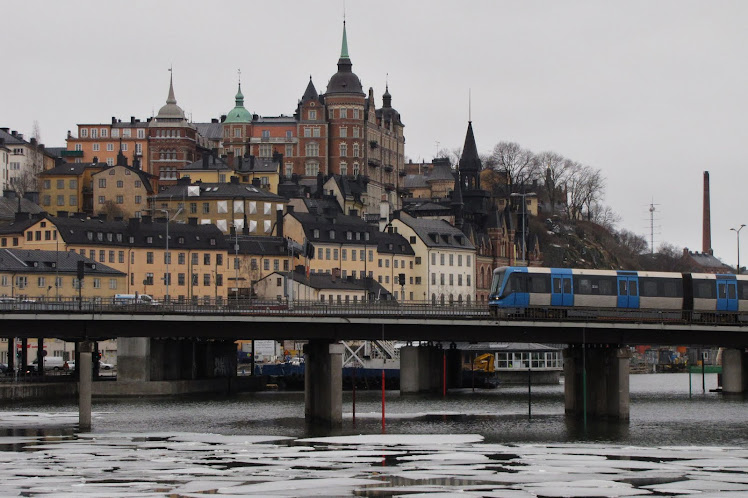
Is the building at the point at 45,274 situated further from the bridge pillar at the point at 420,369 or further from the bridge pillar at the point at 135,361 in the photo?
the bridge pillar at the point at 420,369

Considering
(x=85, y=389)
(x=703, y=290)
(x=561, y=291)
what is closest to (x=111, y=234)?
(x=561, y=291)

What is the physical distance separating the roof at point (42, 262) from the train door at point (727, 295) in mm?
84050

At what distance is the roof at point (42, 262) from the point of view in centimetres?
17675

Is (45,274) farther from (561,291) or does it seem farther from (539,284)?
(561,291)

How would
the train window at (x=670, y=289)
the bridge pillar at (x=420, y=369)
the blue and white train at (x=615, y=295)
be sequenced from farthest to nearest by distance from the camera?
the bridge pillar at (x=420, y=369), the train window at (x=670, y=289), the blue and white train at (x=615, y=295)

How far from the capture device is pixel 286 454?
74875 mm

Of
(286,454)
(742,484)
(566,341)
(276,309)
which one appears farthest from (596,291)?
(742,484)

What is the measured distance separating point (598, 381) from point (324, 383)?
61.3 feet

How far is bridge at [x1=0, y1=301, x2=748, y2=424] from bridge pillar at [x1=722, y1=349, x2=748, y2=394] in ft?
119

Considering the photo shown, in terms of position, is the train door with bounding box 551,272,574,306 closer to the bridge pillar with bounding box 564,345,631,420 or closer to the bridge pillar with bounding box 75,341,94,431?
the bridge pillar with bounding box 564,345,631,420

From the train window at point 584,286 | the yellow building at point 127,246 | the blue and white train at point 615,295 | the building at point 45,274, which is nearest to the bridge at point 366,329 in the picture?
the blue and white train at point 615,295

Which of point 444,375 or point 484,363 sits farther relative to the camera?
point 484,363

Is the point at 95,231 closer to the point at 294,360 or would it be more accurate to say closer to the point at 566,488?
the point at 294,360

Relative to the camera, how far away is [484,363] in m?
165
